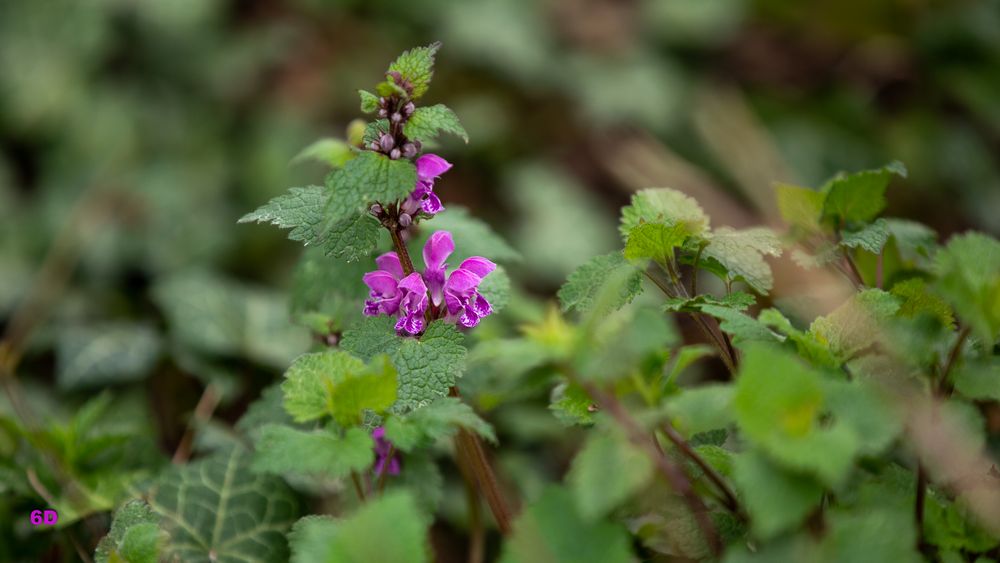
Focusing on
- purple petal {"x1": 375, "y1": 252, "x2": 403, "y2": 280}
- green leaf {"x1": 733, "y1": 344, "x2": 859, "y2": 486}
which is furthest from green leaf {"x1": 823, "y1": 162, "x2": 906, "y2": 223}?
purple petal {"x1": 375, "y1": 252, "x2": 403, "y2": 280}

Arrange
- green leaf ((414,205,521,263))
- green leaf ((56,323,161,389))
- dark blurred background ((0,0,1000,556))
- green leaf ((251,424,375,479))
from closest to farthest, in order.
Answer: green leaf ((251,424,375,479)) < green leaf ((414,205,521,263)) < green leaf ((56,323,161,389)) < dark blurred background ((0,0,1000,556))

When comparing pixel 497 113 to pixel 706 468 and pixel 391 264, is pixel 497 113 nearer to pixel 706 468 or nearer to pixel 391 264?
pixel 391 264

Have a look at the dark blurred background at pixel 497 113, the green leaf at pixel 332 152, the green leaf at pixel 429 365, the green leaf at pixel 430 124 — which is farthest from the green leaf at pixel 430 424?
the dark blurred background at pixel 497 113

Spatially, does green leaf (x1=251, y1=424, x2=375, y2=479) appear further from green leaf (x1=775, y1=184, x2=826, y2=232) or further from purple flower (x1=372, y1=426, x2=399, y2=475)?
green leaf (x1=775, y1=184, x2=826, y2=232)

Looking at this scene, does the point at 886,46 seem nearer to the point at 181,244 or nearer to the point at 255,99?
the point at 255,99

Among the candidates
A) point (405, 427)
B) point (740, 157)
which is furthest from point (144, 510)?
point (740, 157)

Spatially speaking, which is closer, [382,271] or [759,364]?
[759,364]

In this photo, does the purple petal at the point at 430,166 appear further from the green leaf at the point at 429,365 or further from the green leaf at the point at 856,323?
the green leaf at the point at 856,323
